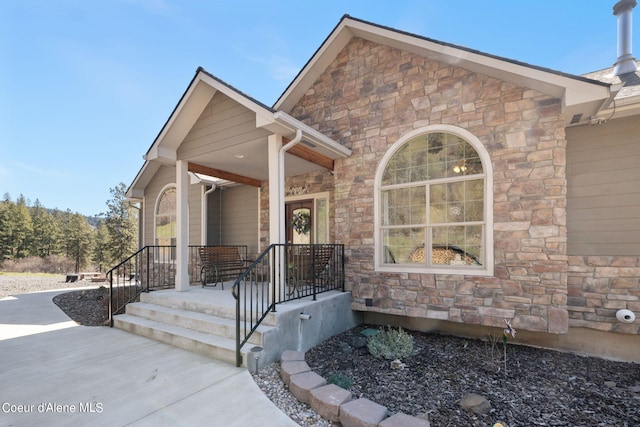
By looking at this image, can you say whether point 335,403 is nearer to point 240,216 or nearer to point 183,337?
point 183,337

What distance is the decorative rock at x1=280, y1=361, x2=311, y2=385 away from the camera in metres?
2.93

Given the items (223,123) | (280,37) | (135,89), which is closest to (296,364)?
(223,123)

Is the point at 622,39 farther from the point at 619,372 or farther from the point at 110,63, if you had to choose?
the point at 110,63

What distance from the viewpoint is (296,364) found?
311cm

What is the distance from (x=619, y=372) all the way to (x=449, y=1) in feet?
26.0

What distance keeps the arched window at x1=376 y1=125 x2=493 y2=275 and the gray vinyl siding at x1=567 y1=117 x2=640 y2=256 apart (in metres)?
1.13

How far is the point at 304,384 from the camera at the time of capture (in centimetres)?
270

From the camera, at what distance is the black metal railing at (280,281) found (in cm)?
339

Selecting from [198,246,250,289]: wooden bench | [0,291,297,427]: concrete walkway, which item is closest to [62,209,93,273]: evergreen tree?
[198,246,250,289]: wooden bench

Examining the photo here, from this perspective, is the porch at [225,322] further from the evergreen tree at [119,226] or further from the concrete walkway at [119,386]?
the evergreen tree at [119,226]

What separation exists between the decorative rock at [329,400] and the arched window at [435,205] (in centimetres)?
263

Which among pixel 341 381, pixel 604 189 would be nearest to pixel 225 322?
pixel 341 381

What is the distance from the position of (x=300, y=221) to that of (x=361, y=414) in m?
4.92

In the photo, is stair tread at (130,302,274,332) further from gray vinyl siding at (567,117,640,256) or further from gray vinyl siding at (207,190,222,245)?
gray vinyl siding at (567,117,640,256)
